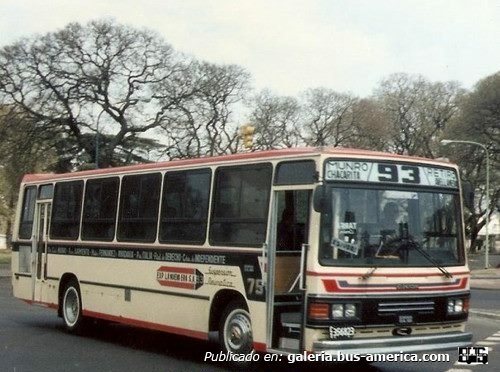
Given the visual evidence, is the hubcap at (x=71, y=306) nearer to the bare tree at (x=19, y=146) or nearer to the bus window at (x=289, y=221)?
the bus window at (x=289, y=221)

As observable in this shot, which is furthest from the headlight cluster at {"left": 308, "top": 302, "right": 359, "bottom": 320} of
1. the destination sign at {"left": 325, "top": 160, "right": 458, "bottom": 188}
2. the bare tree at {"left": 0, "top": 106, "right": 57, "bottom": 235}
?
the bare tree at {"left": 0, "top": 106, "right": 57, "bottom": 235}

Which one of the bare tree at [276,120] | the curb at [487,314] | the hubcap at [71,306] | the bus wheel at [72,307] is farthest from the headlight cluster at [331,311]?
the bare tree at [276,120]

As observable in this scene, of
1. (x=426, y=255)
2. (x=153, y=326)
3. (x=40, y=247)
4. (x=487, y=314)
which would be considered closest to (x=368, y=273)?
(x=426, y=255)

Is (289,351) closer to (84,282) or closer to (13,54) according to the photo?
(84,282)

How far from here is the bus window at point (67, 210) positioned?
14.9m

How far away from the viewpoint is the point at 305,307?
30.5 ft

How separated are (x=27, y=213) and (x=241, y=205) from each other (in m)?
7.31

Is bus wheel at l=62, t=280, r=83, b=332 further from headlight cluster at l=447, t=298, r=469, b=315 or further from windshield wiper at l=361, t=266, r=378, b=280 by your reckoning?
headlight cluster at l=447, t=298, r=469, b=315

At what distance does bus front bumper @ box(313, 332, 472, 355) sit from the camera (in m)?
9.09

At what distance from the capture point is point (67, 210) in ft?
49.8

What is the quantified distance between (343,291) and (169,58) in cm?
4783

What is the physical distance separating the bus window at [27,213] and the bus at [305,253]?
4.35 meters

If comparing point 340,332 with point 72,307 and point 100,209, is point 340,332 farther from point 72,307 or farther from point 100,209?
point 72,307

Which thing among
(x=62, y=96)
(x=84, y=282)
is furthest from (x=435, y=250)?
(x=62, y=96)
